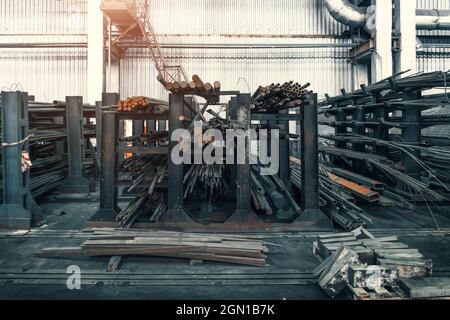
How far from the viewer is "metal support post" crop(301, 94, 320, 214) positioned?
5.45 metres

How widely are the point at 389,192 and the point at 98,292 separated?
557 centimetres

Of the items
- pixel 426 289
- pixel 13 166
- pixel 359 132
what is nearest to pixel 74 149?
pixel 13 166

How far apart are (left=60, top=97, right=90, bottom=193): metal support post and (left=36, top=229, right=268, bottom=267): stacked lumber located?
3.84 meters

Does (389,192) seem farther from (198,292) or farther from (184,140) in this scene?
(198,292)

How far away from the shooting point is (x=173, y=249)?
4.15 meters

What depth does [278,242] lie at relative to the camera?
4840mm

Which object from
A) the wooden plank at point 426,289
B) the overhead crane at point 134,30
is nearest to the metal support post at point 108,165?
the wooden plank at point 426,289

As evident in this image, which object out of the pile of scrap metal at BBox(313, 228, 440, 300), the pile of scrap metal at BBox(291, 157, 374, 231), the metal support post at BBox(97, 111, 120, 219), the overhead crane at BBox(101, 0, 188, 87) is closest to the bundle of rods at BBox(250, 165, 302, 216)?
the pile of scrap metal at BBox(291, 157, 374, 231)

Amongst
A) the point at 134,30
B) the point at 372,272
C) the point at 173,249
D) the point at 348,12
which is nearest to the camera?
the point at 372,272

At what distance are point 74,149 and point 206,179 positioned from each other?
369cm

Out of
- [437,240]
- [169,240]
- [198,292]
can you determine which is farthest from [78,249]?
[437,240]

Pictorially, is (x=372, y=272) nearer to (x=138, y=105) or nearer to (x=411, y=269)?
(x=411, y=269)
